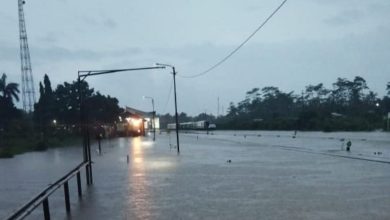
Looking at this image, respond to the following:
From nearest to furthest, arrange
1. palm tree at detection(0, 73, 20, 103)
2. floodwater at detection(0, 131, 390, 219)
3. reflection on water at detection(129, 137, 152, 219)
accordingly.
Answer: floodwater at detection(0, 131, 390, 219), reflection on water at detection(129, 137, 152, 219), palm tree at detection(0, 73, 20, 103)

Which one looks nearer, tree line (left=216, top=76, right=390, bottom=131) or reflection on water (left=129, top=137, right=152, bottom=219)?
reflection on water (left=129, top=137, right=152, bottom=219)

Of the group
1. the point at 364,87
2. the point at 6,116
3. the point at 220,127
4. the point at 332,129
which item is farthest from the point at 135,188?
the point at 220,127

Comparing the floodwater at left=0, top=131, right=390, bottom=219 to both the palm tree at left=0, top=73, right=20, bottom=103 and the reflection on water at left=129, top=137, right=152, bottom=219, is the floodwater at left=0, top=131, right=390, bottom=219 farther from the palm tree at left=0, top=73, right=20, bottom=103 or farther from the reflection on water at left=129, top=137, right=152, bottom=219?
the palm tree at left=0, top=73, right=20, bottom=103

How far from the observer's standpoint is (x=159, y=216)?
1012 cm

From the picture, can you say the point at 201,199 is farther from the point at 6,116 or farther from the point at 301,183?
the point at 6,116

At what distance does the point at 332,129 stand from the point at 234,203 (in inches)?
3069

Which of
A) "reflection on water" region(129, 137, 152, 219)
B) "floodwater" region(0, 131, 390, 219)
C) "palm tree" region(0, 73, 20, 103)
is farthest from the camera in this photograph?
"palm tree" region(0, 73, 20, 103)

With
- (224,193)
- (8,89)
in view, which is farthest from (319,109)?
(224,193)

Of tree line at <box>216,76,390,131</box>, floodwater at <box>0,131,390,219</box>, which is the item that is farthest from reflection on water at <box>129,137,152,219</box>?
tree line at <box>216,76,390,131</box>

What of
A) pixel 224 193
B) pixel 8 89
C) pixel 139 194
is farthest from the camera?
pixel 8 89

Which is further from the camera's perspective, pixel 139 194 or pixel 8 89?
pixel 8 89

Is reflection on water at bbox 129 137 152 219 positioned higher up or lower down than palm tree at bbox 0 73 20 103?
lower down

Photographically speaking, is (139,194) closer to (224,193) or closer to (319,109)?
(224,193)

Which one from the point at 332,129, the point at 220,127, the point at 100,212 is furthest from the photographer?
the point at 220,127
